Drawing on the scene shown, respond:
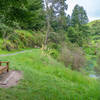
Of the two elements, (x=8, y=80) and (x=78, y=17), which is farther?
(x=78, y=17)

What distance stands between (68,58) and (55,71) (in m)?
4.83

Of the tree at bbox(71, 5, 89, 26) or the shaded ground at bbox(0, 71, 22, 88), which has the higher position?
the tree at bbox(71, 5, 89, 26)

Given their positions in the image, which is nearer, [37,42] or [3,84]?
[3,84]

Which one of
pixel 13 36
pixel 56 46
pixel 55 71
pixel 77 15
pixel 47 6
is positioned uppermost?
pixel 77 15

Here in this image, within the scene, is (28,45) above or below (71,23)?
below

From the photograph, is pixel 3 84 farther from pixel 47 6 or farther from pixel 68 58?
pixel 47 6

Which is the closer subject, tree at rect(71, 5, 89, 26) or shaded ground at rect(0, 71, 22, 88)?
shaded ground at rect(0, 71, 22, 88)

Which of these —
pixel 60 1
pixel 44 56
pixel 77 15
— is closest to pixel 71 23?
pixel 77 15

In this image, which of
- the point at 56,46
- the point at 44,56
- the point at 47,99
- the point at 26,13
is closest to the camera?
the point at 47,99

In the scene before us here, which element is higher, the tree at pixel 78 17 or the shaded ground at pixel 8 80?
the tree at pixel 78 17

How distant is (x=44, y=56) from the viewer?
461 inches

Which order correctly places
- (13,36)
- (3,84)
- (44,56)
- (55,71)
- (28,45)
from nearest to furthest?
(3,84) → (55,71) → (44,56) → (13,36) → (28,45)

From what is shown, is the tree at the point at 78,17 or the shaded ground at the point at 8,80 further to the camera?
the tree at the point at 78,17

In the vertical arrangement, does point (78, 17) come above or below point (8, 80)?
above
